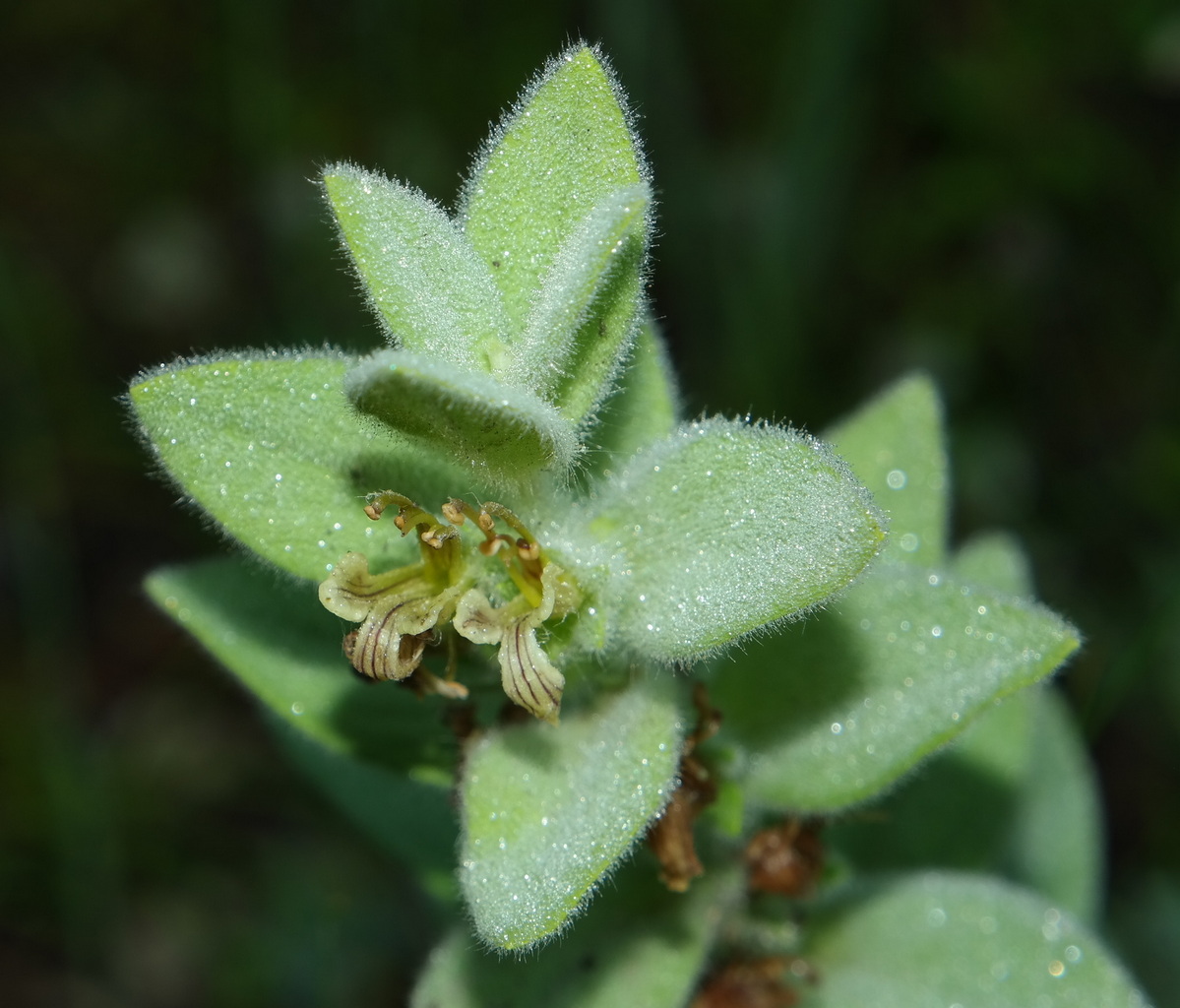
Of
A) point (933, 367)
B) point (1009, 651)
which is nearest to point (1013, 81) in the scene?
point (933, 367)

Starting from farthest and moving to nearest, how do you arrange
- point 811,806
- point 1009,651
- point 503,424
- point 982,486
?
point 982,486 < point 811,806 < point 1009,651 < point 503,424

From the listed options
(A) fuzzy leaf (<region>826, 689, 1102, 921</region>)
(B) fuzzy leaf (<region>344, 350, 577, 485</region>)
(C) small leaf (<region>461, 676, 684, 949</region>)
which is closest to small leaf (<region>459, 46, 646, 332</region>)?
(B) fuzzy leaf (<region>344, 350, 577, 485</region>)

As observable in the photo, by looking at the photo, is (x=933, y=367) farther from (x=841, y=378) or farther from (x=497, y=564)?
(x=497, y=564)

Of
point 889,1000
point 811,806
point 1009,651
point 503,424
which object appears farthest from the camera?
point 889,1000

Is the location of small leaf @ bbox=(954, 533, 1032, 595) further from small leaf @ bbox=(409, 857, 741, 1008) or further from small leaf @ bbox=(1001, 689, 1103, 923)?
small leaf @ bbox=(409, 857, 741, 1008)

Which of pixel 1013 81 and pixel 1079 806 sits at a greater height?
pixel 1013 81

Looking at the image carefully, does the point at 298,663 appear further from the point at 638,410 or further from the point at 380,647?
the point at 638,410

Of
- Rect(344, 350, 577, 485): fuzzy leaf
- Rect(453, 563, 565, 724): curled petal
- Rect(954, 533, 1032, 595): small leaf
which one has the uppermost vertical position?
Rect(344, 350, 577, 485): fuzzy leaf

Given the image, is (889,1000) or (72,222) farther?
(72,222)
